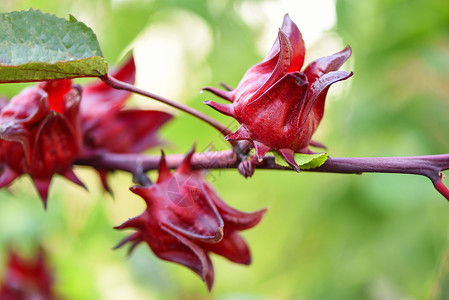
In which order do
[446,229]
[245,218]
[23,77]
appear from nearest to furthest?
[23,77]
[245,218]
[446,229]

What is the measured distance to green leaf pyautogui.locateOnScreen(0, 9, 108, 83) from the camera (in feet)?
2.73

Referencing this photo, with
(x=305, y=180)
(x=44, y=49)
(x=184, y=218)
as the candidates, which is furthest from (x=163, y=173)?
(x=305, y=180)

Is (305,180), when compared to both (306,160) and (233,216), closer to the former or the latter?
(233,216)

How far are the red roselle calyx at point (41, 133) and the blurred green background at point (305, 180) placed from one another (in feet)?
2.81

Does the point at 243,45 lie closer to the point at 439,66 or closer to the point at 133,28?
the point at 133,28

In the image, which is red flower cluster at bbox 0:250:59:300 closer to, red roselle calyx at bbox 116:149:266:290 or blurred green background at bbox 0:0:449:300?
blurred green background at bbox 0:0:449:300

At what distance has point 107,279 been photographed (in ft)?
7.57

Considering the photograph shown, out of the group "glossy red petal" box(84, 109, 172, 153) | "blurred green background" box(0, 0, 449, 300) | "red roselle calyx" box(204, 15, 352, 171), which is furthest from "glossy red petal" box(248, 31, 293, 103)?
"blurred green background" box(0, 0, 449, 300)

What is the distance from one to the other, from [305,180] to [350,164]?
1534mm

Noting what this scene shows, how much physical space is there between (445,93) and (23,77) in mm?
1732

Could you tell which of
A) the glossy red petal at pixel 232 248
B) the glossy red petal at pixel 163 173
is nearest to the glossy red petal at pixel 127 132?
the glossy red petal at pixel 163 173

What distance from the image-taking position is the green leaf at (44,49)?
83 cm

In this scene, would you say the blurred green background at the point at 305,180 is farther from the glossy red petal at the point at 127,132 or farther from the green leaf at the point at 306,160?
the green leaf at the point at 306,160

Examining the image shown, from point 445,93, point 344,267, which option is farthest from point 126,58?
point 445,93
